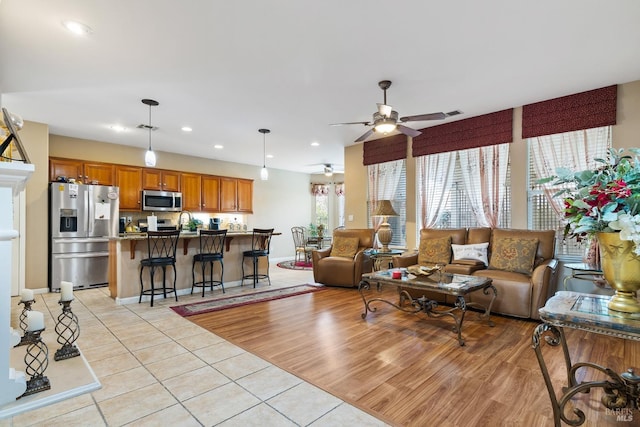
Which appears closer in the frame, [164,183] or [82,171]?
[82,171]

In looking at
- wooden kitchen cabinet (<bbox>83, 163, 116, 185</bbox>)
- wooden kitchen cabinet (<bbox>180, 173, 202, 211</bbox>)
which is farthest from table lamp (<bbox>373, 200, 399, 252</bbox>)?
wooden kitchen cabinet (<bbox>83, 163, 116, 185</bbox>)

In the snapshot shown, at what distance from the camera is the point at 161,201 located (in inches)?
265

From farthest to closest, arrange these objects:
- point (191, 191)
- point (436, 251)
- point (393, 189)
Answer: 1. point (191, 191)
2. point (393, 189)
3. point (436, 251)

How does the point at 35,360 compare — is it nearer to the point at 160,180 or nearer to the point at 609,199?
the point at 609,199

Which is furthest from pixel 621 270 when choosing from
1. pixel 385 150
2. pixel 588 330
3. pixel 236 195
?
pixel 236 195

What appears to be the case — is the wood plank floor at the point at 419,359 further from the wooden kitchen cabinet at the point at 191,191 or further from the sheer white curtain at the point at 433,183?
the wooden kitchen cabinet at the point at 191,191

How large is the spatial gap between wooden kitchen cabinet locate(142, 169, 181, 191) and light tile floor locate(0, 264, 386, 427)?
385 cm

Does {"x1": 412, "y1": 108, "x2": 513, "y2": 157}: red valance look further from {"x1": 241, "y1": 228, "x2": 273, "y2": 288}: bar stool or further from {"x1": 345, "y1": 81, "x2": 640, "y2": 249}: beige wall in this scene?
{"x1": 241, "y1": 228, "x2": 273, "y2": 288}: bar stool

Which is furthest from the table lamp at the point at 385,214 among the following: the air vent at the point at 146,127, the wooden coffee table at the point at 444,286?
the air vent at the point at 146,127

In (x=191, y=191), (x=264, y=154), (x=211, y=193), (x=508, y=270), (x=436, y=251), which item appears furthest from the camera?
(x=211, y=193)

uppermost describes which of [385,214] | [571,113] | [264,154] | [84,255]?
[264,154]

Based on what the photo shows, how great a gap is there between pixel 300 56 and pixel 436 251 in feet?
10.3

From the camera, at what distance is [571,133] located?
406 centimetres

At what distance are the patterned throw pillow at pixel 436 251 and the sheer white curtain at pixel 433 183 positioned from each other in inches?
29.5
